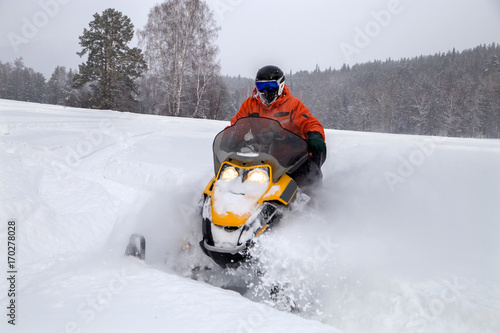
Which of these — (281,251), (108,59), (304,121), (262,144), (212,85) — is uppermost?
(108,59)

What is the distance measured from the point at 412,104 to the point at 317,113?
16.8 metres

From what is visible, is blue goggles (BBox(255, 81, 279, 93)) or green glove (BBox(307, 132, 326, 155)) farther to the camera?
blue goggles (BBox(255, 81, 279, 93))

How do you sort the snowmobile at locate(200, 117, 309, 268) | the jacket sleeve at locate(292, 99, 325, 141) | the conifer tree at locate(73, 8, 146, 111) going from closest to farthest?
the snowmobile at locate(200, 117, 309, 268)
the jacket sleeve at locate(292, 99, 325, 141)
the conifer tree at locate(73, 8, 146, 111)

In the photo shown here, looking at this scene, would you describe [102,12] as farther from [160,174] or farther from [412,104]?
[412,104]

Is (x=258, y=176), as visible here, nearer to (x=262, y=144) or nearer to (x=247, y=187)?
(x=247, y=187)

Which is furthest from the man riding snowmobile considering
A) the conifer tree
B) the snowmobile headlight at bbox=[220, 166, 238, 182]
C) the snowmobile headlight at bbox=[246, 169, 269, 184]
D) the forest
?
the conifer tree

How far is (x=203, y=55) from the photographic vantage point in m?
21.6

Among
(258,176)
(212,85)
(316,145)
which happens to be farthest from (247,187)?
(212,85)

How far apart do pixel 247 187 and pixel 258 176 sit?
152 mm

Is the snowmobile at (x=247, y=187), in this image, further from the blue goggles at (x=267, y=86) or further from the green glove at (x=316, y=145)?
the blue goggles at (x=267, y=86)

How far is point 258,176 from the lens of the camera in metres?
2.90

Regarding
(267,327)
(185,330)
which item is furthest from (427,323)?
(185,330)

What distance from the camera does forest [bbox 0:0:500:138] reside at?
2167 cm

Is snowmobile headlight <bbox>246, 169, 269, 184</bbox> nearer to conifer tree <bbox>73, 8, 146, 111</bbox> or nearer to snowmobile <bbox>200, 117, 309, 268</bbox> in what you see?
snowmobile <bbox>200, 117, 309, 268</bbox>
